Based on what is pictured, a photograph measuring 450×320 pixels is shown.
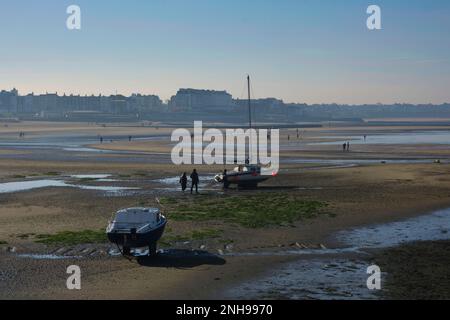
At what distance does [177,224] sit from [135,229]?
20.9ft

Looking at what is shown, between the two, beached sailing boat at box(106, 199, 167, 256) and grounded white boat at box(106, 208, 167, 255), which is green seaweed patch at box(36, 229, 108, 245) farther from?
grounded white boat at box(106, 208, 167, 255)

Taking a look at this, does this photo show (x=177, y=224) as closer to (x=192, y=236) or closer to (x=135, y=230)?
(x=192, y=236)

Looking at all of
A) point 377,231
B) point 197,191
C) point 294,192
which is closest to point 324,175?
point 294,192

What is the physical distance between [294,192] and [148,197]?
9.18 metres

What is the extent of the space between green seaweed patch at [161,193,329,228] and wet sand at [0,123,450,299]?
0.93 m

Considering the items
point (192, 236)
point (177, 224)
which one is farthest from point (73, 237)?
point (177, 224)

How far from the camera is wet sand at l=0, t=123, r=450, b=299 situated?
17047 mm

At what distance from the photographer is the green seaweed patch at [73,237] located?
74.0 ft

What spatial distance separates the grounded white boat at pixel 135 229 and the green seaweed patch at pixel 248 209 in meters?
5.80

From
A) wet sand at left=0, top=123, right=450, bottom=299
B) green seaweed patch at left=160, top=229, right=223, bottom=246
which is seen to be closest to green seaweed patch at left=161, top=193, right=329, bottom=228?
wet sand at left=0, top=123, right=450, bottom=299

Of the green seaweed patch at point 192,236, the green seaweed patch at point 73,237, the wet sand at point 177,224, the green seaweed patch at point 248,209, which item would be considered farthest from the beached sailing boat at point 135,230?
the green seaweed patch at point 248,209

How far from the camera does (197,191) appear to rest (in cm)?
3694

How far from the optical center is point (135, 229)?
20125mm
